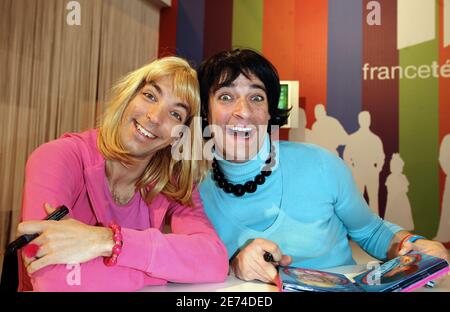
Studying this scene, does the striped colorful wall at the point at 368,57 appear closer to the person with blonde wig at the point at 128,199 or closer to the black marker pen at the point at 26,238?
the person with blonde wig at the point at 128,199

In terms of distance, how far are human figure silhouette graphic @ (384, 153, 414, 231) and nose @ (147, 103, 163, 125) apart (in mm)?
2608

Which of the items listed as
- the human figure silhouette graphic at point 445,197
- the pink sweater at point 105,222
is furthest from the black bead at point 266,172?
the human figure silhouette graphic at point 445,197

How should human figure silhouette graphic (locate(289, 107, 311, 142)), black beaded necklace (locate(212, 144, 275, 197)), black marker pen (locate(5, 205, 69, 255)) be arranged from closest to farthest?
black marker pen (locate(5, 205, 69, 255)), black beaded necklace (locate(212, 144, 275, 197)), human figure silhouette graphic (locate(289, 107, 311, 142))

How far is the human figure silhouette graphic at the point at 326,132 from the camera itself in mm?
3160

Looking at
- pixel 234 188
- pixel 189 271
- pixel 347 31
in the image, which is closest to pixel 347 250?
pixel 234 188

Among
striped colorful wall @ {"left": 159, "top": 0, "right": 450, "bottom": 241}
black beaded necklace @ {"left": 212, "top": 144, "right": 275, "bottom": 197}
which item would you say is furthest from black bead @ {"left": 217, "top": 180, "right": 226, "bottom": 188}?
striped colorful wall @ {"left": 159, "top": 0, "right": 450, "bottom": 241}

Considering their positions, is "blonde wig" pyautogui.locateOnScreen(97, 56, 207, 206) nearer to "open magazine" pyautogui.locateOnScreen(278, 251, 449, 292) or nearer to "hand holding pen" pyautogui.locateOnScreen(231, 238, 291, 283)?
"hand holding pen" pyautogui.locateOnScreen(231, 238, 291, 283)

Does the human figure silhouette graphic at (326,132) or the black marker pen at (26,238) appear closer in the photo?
the black marker pen at (26,238)

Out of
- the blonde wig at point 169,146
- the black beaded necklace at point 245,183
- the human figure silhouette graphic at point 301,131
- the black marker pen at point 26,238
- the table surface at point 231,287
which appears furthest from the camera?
the human figure silhouette graphic at point 301,131

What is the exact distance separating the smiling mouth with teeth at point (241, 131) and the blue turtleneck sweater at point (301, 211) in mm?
78

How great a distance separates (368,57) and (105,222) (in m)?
2.92

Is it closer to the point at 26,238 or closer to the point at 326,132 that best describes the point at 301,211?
the point at 26,238

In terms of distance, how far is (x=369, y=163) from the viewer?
311 centimetres

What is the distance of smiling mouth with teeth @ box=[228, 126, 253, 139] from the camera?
110 cm
